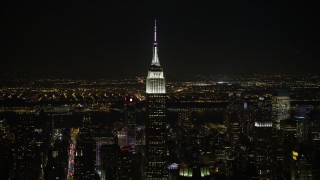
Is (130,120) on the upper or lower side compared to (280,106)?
lower

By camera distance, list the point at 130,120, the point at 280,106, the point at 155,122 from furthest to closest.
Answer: the point at 130,120, the point at 280,106, the point at 155,122

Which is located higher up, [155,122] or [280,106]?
[280,106]

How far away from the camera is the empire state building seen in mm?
13353

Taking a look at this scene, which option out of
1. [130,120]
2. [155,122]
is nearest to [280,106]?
[130,120]

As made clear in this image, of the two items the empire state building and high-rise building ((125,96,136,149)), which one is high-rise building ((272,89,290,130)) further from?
high-rise building ((125,96,136,149))

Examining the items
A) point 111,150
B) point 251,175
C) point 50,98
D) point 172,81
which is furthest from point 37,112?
point 251,175

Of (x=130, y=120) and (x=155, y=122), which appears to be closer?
(x=155, y=122)

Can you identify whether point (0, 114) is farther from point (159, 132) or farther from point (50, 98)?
point (159, 132)

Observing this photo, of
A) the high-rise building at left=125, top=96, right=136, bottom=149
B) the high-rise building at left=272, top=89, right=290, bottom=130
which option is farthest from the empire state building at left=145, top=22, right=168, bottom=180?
the high-rise building at left=272, top=89, right=290, bottom=130

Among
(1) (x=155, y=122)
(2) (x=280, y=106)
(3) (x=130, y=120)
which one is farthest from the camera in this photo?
(3) (x=130, y=120)

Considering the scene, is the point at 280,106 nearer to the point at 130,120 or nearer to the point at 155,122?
the point at 130,120

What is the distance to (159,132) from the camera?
45.3ft

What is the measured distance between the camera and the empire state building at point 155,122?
13353mm

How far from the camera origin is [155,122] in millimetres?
13617
